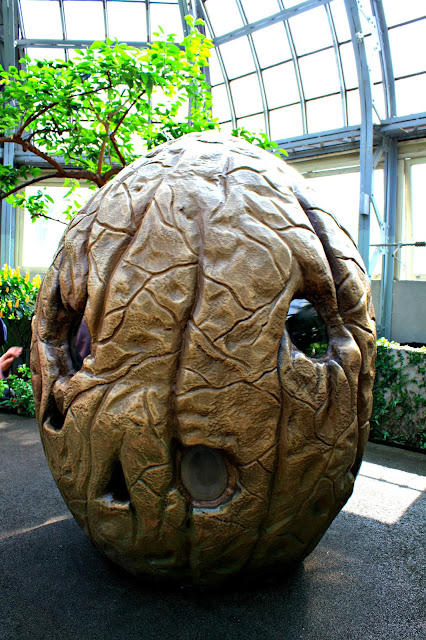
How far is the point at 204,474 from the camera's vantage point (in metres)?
2.26

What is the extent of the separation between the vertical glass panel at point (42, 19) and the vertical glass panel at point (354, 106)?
24.3ft

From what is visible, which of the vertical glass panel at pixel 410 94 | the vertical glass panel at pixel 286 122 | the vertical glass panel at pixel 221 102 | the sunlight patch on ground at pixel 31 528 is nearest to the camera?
the sunlight patch on ground at pixel 31 528

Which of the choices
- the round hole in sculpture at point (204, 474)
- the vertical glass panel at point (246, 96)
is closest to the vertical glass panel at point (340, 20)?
the vertical glass panel at point (246, 96)

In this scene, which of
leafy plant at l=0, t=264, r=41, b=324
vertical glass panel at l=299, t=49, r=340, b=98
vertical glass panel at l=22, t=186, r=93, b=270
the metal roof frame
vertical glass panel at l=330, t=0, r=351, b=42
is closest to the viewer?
leafy plant at l=0, t=264, r=41, b=324

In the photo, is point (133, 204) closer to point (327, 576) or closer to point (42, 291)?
point (42, 291)

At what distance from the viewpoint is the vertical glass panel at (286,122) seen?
13344mm

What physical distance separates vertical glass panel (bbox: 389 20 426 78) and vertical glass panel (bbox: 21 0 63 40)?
26.6 ft

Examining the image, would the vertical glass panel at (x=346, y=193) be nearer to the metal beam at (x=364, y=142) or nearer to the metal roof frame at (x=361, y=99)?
the metal roof frame at (x=361, y=99)

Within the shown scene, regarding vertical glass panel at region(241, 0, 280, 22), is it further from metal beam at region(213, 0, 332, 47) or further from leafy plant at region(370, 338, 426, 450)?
leafy plant at region(370, 338, 426, 450)

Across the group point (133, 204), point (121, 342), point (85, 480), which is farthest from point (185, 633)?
point (133, 204)

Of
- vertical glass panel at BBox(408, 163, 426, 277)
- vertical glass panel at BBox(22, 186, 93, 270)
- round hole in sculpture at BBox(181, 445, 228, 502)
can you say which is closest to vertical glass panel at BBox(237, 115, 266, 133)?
vertical glass panel at BBox(408, 163, 426, 277)

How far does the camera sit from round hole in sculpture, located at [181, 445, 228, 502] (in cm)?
224

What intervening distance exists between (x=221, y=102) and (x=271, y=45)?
1872 millimetres

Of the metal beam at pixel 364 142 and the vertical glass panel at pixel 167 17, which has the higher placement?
the vertical glass panel at pixel 167 17
